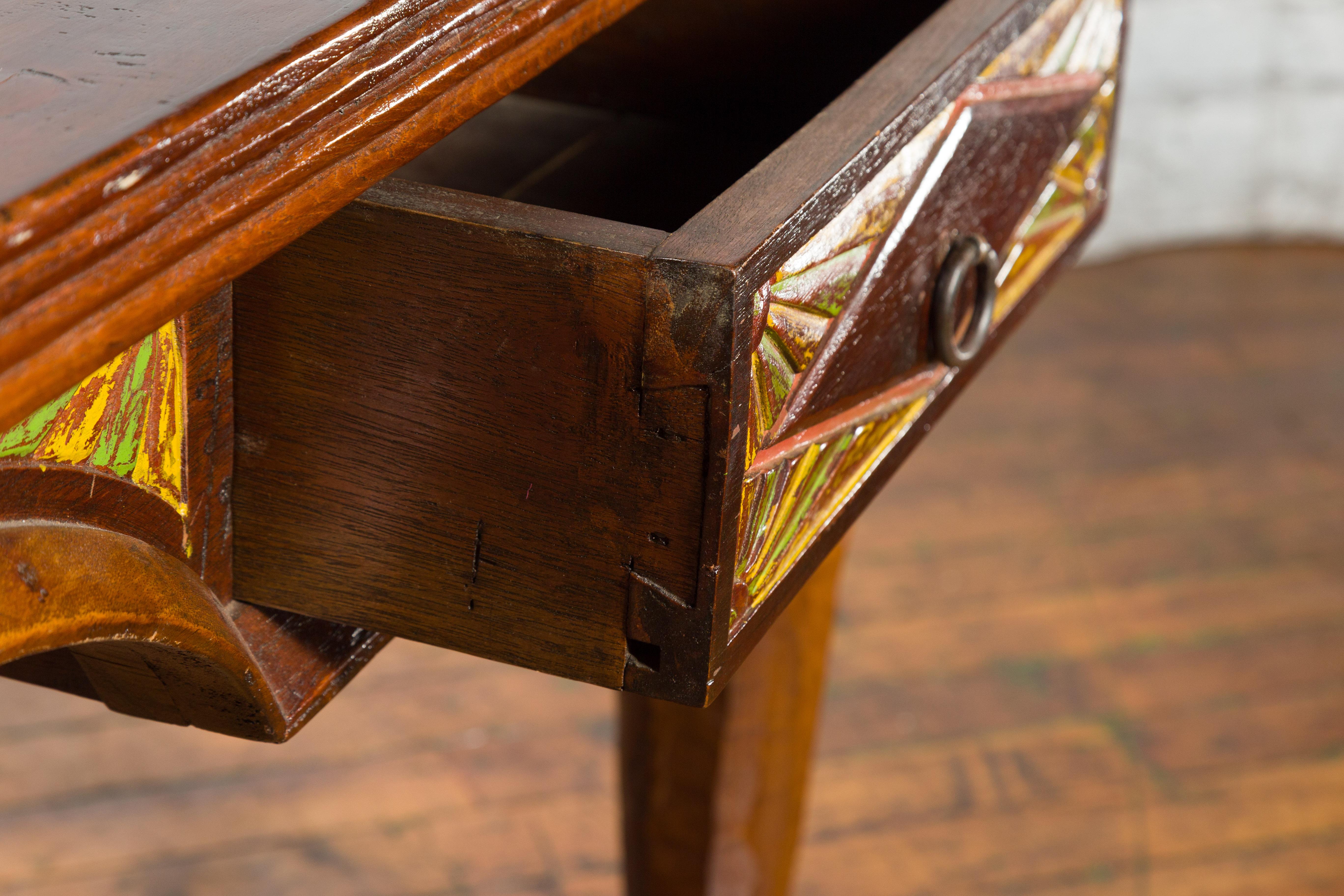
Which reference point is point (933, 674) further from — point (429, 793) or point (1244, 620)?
point (429, 793)

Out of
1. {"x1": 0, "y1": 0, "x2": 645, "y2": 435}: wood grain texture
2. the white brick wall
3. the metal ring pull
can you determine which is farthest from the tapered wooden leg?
the white brick wall

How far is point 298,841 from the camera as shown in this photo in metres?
1.46

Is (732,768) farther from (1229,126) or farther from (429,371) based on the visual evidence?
(1229,126)

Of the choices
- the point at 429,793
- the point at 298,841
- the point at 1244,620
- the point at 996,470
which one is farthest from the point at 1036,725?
the point at 298,841

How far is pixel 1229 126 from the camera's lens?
8.51 ft

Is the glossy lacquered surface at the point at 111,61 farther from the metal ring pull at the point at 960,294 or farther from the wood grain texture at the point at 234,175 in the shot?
the metal ring pull at the point at 960,294

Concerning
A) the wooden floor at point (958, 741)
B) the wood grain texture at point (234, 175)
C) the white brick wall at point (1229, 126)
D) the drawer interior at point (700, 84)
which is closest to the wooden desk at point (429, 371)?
the wood grain texture at point (234, 175)

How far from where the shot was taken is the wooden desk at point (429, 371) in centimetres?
34

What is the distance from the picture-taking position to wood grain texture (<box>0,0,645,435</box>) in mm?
296

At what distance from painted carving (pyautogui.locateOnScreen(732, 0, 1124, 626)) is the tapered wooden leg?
0.23m

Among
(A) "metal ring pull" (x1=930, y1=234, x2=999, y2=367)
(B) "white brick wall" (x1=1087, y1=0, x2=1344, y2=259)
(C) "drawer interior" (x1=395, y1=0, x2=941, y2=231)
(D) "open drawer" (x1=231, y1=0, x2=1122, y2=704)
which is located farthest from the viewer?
(B) "white brick wall" (x1=1087, y1=0, x2=1344, y2=259)

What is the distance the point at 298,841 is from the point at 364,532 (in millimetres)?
1056

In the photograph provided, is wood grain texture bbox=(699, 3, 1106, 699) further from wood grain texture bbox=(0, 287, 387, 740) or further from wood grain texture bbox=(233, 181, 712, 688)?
wood grain texture bbox=(0, 287, 387, 740)

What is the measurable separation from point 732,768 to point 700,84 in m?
0.38
